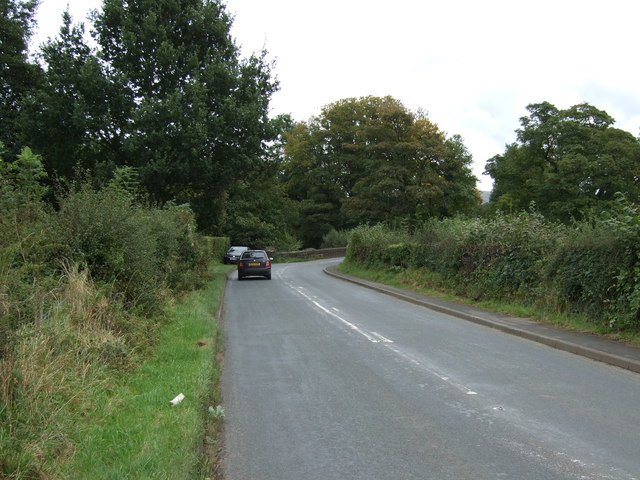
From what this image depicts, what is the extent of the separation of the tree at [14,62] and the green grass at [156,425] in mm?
21303

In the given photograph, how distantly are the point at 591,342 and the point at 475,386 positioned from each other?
3937 mm

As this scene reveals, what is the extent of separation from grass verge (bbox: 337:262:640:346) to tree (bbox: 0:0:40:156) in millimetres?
18674

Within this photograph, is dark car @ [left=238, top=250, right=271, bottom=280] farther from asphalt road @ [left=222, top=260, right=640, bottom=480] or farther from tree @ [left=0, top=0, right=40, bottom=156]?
asphalt road @ [left=222, top=260, right=640, bottom=480]

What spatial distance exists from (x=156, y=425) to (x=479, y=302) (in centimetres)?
1224

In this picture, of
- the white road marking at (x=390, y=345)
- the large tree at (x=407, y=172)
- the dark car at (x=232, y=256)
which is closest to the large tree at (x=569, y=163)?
the large tree at (x=407, y=172)

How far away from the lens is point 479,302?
15195 mm

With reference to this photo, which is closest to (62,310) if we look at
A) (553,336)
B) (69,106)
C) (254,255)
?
(553,336)

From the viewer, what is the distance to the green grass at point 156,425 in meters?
3.82

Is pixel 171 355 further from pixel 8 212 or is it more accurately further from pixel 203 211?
pixel 203 211

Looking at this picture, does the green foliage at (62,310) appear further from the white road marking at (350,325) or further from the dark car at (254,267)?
the dark car at (254,267)

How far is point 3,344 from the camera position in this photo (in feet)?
13.5

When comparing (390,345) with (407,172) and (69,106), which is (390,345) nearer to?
(69,106)

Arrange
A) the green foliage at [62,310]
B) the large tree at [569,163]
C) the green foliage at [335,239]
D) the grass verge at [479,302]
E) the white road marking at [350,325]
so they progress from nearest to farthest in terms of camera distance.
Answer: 1. the green foliage at [62,310]
2. the white road marking at [350,325]
3. the grass verge at [479,302]
4. the large tree at [569,163]
5. the green foliage at [335,239]

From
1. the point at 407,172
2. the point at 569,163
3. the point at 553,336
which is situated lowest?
the point at 553,336
